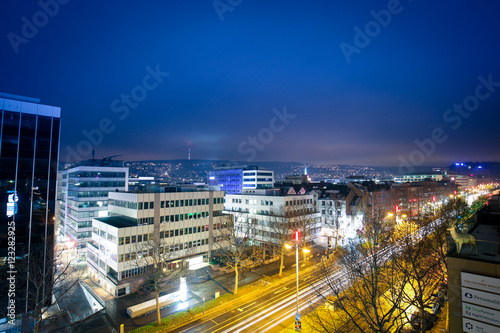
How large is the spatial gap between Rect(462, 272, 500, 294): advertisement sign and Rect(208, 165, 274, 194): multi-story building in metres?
121

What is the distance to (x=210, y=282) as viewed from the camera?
43.0 metres

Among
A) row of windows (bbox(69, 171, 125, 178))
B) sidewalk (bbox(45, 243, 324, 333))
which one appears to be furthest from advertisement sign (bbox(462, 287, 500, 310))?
row of windows (bbox(69, 171, 125, 178))

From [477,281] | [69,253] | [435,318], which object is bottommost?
[69,253]

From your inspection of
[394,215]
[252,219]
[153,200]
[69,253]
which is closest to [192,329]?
[153,200]

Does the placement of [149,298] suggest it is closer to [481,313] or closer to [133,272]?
[133,272]

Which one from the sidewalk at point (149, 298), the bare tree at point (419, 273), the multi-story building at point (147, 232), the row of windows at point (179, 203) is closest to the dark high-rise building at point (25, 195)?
the sidewalk at point (149, 298)

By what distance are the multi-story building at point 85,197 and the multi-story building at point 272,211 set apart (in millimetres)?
34659

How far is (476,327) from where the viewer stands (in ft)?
40.5

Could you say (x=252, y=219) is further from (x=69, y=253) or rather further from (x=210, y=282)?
(x=69, y=253)

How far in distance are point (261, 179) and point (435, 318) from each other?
118 meters

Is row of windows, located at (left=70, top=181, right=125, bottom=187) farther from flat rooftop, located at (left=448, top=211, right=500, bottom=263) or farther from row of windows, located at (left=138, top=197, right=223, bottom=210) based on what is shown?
flat rooftop, located at (left=448, top=211, right=500, bottom=263)

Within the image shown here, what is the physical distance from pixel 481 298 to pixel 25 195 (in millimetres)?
49793

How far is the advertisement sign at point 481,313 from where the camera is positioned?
11.7m

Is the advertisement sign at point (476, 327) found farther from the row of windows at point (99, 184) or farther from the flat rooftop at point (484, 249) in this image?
the row of windows at point (99, 184)
